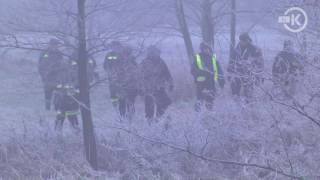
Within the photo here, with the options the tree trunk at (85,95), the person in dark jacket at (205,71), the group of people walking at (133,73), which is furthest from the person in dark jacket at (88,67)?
the person in dark jacket at (205,71)

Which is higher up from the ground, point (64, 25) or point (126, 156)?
point (64, 25)

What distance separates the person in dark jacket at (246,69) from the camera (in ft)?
17.3

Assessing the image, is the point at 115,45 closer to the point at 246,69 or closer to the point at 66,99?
→ the point at 246,69

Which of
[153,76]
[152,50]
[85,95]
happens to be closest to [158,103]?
[153,76]

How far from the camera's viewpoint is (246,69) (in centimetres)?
605

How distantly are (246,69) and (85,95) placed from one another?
8.08ft

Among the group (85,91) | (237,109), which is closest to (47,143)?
(85,91)

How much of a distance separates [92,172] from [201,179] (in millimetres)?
1321

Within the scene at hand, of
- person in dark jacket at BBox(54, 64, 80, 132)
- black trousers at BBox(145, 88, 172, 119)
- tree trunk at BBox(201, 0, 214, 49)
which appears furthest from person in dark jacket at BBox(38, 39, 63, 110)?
tree trunk at BBox(201, 0, 214, 49)

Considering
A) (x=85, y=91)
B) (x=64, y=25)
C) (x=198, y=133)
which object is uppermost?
(x=64, y=25)

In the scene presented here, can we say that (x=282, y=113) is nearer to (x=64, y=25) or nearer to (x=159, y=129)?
(x=159, y=129)

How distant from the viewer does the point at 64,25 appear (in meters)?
7.38

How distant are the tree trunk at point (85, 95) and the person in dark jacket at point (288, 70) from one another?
236 centimetres

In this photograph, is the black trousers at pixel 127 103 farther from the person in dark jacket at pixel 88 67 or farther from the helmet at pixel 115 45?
the helmet at pixel 115 45
